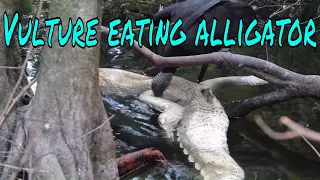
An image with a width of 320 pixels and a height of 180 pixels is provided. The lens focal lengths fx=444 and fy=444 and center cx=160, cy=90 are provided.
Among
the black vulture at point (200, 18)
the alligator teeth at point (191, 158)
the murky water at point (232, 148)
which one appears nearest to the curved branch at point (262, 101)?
the murky water at point (232, 148)

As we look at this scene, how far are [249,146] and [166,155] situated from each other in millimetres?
980

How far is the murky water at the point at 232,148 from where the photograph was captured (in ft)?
13.8

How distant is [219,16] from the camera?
5223 millimetres

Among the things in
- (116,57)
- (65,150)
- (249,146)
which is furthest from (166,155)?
(116,57)

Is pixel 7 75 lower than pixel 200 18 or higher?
lower

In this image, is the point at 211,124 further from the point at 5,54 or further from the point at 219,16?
the point at 5,54

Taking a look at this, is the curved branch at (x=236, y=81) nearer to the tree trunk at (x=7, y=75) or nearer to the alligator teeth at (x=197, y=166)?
the alligator teeth at (x=197, y=166)

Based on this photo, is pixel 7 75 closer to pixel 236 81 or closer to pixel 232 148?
pixel 232 148

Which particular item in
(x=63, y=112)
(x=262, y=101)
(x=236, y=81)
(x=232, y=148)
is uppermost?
(x=63, y=112)

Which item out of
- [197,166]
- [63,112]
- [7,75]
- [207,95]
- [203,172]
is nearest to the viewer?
[63,112]

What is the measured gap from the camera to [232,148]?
15.8 feet

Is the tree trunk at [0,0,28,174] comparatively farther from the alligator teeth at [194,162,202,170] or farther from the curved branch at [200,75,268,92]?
the curved branch at [200,75,268,92]

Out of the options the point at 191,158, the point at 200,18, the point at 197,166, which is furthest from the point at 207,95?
the point at 197,166

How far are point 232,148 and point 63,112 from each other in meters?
2.38
